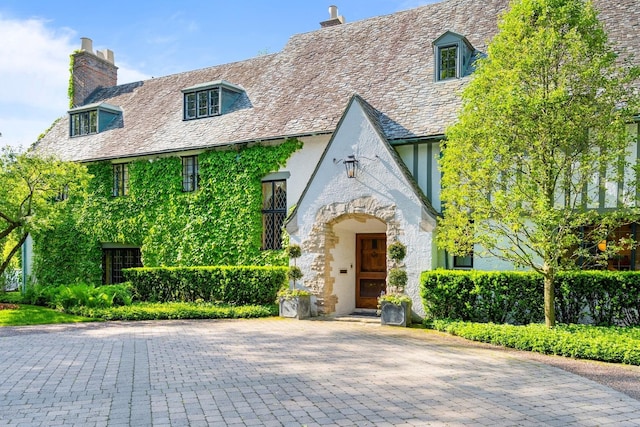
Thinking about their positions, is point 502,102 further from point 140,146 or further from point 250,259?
point 140,146

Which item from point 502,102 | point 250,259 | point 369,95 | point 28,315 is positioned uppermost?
point 369,95

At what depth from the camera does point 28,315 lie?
14086 millimetres

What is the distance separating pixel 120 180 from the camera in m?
19.8

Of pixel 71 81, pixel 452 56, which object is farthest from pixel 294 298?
pixel 71 81

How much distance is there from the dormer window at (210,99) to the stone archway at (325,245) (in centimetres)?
687

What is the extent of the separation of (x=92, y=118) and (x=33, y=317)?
10809mm

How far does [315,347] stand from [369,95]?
28.1 ft

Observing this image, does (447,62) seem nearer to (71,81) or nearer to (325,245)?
(325,245)

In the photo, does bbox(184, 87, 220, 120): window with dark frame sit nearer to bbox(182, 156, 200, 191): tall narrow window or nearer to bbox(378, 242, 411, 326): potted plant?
bbox(182, 156, 200, 191): tall narrow window

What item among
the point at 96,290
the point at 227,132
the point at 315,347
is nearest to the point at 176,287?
the point at 96,290

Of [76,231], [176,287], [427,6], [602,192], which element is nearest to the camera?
[602,192]

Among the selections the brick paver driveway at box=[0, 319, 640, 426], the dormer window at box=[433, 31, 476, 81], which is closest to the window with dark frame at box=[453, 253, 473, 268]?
the brick paver driveway at box=[0, 319, 640, 426]

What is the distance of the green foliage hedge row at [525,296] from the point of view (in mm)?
10586

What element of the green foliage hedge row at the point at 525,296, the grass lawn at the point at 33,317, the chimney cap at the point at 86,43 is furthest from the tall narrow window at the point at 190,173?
the chimney cap at the point at 86,43
